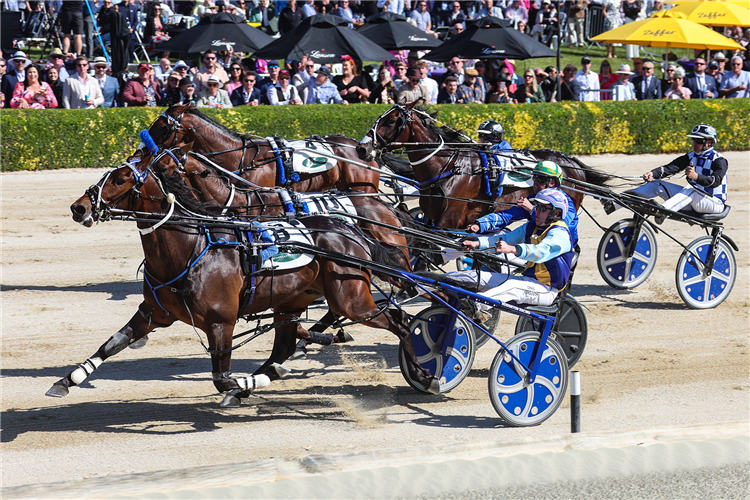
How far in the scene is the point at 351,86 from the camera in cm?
1619

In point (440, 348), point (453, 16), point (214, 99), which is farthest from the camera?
point (453, 16)

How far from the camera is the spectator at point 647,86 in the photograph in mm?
18641

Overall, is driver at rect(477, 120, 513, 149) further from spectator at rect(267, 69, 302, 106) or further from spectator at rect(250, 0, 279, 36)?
spectator at rect(250, 0, 279, 36)

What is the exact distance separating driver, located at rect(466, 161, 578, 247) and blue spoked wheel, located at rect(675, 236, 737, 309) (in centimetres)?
284

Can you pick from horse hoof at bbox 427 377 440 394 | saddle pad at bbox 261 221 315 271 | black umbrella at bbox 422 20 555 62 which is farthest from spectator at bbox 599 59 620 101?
saddle pad at bbox 261 221 315 271

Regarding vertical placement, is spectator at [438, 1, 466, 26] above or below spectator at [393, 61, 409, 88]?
above

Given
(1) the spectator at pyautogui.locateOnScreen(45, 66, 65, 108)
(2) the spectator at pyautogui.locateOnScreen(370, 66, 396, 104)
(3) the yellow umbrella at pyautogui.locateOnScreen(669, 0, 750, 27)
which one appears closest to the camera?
(1) the spectator at pyautogui.locateOnScreen(45, 66, 65, 108)

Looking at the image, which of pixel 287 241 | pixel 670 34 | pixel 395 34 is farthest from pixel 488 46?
pixel 287 241

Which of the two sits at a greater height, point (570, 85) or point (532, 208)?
point (570, 85)

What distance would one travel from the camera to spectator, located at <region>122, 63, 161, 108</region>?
48.6ft

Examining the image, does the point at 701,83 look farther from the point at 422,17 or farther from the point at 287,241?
the point at 287,241

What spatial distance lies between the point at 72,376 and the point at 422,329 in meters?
2.46

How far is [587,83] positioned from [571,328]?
12.4m

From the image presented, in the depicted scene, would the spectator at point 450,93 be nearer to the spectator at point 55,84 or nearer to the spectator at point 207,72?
the spectator at point 207,72
